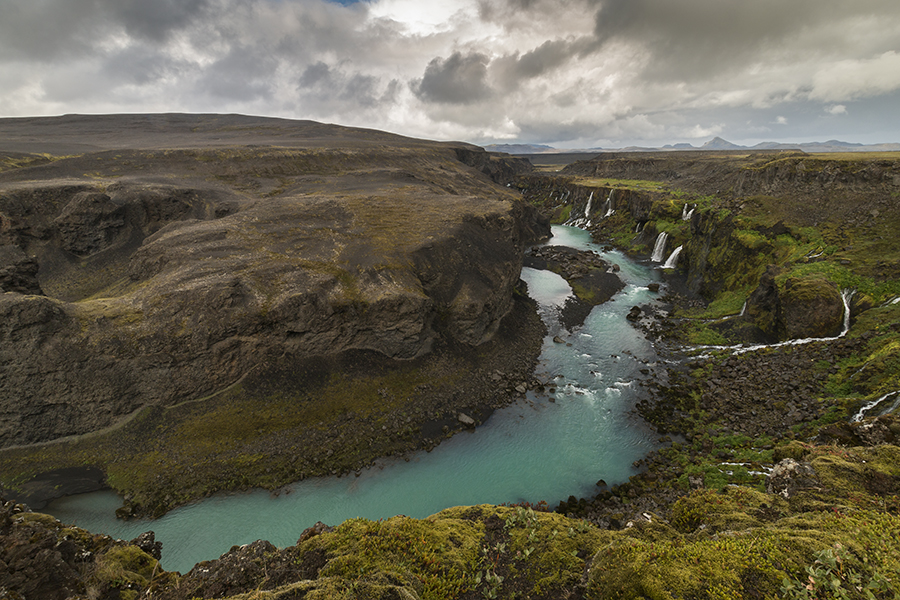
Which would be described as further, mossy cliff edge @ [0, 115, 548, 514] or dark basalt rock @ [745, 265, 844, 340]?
dark basalt rock @ [745, 265, 844, 340]

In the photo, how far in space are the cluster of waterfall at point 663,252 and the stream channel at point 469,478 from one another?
123 feet

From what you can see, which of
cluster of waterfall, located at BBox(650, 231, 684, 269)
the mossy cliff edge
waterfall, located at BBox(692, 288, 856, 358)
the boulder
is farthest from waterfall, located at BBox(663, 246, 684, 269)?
the boulder

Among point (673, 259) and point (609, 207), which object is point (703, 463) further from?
point (609, 207)

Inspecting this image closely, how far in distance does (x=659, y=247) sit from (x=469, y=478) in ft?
223

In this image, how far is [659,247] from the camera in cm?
7344

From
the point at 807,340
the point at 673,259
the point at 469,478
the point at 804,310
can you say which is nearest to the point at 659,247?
the point at 673,259

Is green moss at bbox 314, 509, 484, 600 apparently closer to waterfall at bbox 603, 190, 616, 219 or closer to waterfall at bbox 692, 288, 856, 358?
waterfall at bbox 692, 288, 856, 358

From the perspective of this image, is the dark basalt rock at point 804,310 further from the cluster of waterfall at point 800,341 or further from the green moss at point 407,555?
the green moss at point 407,555

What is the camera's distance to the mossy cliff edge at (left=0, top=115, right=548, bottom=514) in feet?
87.5

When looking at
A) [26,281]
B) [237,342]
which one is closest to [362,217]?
[237,342]

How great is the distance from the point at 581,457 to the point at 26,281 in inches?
2074

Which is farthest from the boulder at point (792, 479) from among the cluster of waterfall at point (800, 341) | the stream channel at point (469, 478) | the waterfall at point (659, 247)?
the waterfall at point (659, 247)

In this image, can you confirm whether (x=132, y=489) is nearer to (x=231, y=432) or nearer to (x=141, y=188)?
(x=231, y=432)

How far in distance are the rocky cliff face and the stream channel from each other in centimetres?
935
